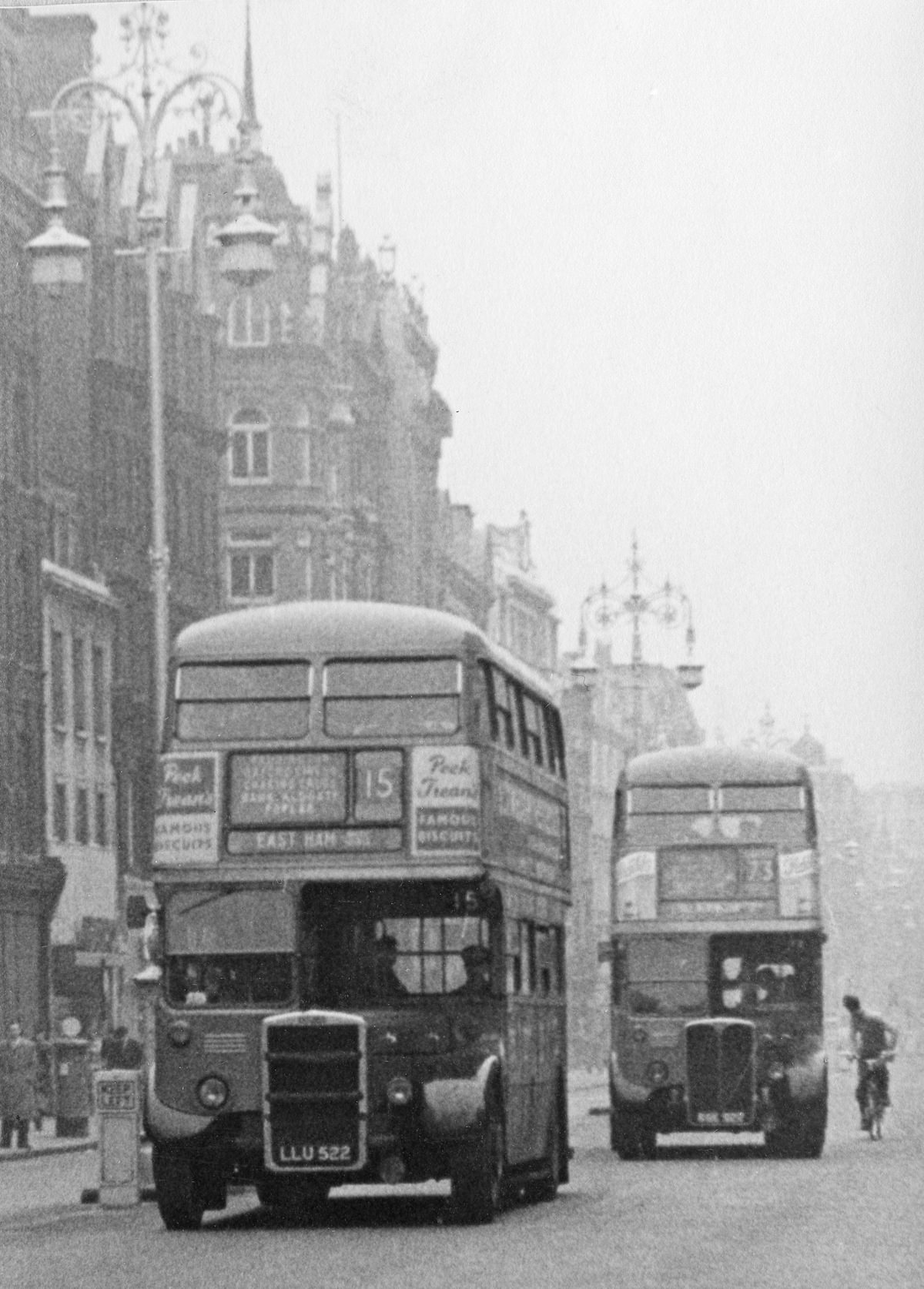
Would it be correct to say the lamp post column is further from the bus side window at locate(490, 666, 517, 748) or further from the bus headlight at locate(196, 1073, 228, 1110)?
the bus headlight at locate(196, 1073, 228, 1110)

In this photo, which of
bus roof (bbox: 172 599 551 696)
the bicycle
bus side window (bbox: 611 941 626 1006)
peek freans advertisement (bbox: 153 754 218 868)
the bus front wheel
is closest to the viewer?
peek freans advertisement (bbox: 153 754 218 868)

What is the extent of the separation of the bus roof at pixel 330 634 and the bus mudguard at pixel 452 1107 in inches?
94.0

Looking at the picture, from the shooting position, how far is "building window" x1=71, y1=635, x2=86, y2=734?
5222cm

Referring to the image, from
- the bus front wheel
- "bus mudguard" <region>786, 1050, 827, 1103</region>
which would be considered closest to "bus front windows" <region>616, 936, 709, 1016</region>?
the bus front wheel

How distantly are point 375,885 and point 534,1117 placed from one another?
3.34 metres

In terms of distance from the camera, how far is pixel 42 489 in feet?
167

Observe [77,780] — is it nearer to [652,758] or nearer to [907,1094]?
[907,1094]

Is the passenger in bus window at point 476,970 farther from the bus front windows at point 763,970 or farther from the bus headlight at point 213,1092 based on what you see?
the bus front windows at point 763,970

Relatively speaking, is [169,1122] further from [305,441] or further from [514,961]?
[305,441]

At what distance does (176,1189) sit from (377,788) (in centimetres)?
251

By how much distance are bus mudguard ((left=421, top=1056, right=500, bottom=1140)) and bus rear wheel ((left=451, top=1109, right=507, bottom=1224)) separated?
0.12m

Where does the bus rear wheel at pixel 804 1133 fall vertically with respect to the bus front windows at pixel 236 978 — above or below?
below

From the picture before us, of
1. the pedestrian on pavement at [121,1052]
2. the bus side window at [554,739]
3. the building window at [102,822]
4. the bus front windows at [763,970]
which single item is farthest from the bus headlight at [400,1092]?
the building window at [102,822]

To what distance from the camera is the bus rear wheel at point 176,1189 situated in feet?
66.9
